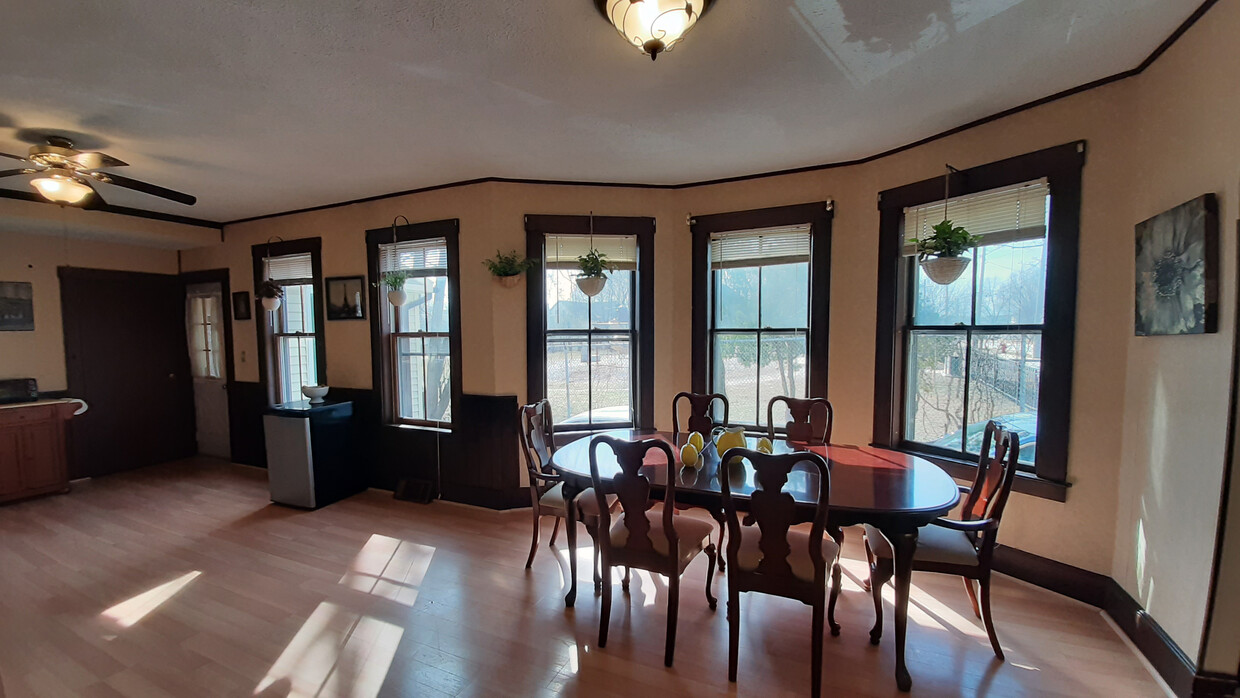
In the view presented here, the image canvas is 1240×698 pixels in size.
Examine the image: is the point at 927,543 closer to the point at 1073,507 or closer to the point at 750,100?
the point at 1073,507

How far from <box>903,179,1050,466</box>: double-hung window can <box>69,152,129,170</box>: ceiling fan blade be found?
4.71 meters

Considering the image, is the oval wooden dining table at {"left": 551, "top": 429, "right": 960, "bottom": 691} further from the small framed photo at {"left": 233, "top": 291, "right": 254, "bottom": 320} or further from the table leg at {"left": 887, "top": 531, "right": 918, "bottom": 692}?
the small framed photo at {"left": 233, "top": 291, "right": 254, "bottom": 320}

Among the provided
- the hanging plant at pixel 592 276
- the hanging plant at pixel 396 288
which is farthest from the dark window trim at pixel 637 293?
the hanging plant at pixel 396 288

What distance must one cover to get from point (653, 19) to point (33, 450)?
6212 millimetres

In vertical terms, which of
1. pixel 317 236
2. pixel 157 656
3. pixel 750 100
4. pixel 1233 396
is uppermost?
pixel 750 100

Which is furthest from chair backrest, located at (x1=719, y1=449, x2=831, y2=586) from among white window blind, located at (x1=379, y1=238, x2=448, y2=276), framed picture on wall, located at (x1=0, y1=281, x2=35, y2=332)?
framed picture on wall, located at (x1=0, y1=281, x2=35, y2=332)

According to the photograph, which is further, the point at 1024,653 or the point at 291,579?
the point at 291,579

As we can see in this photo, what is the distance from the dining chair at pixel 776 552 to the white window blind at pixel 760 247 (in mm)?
2062

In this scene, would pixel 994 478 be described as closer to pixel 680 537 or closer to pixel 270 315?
pixel 680 537

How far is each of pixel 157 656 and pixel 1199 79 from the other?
199 inches

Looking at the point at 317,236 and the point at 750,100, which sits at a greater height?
the point at 750,100

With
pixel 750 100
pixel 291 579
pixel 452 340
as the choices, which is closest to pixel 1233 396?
pixel 750 100

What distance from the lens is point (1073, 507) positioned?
2340 millimetres

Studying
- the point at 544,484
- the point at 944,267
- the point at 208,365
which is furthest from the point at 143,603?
the point at 944,267
